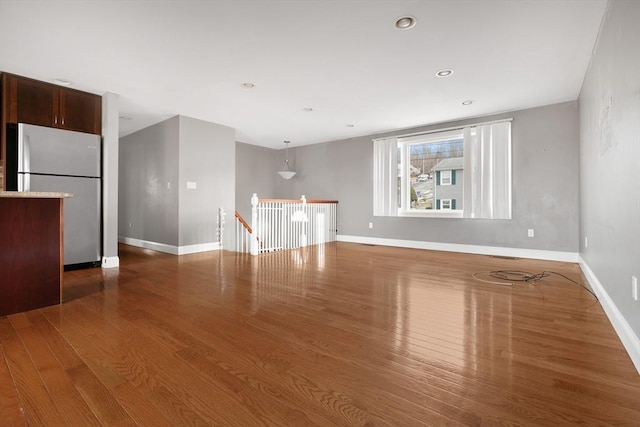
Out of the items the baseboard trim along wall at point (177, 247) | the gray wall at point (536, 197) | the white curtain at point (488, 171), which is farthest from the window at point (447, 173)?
the baseboard trim along wall at point (177, 247)

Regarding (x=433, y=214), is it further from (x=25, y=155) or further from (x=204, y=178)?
(x=25, y=155)

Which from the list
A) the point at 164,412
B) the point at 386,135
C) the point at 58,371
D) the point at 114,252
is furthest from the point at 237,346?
the point at 386,135

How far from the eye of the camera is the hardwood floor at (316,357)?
1267 millimetres

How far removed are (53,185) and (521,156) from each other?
6.81m

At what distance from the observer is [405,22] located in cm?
261

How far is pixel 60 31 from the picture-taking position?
2738mm

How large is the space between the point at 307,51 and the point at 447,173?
154 inches

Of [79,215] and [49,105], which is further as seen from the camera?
[79,215]

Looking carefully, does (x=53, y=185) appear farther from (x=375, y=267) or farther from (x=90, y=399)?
(x=375, y=267)

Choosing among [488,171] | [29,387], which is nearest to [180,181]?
[29,387]

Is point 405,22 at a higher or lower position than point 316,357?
higher

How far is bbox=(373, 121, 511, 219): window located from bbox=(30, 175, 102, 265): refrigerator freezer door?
16.4 ft

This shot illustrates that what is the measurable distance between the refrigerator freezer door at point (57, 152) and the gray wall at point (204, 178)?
1.37 metres

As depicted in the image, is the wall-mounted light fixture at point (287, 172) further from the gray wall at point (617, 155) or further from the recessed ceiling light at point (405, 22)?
the gray wall at point (617, 155)
